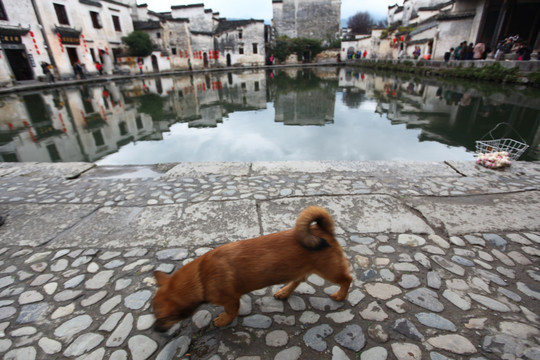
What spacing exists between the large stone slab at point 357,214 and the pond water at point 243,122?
3032 millimetres

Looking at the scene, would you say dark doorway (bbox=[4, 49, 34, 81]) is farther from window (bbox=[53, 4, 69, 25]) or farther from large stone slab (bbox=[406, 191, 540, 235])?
large stone slab (bbox=[406, 191, 540, 235])

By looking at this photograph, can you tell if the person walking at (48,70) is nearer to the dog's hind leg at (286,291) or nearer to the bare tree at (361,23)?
the dog's hind leg at (286,291)

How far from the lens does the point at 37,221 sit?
332 cm

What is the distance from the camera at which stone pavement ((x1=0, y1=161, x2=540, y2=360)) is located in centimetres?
182

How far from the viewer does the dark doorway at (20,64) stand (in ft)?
68.0

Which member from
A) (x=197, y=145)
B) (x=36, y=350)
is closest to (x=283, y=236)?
(x=36, y=350)

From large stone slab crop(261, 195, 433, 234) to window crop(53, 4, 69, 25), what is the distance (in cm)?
3082

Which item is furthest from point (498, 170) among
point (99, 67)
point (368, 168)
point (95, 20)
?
point (95, 20)

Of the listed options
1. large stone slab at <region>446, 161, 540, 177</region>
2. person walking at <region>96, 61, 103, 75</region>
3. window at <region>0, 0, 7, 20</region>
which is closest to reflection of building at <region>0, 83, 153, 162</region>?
large stone slab at <region>446, 161, 540, 177</region>

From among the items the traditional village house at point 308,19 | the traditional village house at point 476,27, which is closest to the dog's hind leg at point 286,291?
the traditional village house at point 476,27

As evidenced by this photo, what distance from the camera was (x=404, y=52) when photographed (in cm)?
3312

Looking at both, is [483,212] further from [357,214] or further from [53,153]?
[53,153]

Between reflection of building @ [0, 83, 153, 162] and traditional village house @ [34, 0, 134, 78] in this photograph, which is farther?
traditional village house @ [34, 0, 134, 78]

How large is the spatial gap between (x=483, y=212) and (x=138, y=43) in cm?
3444
